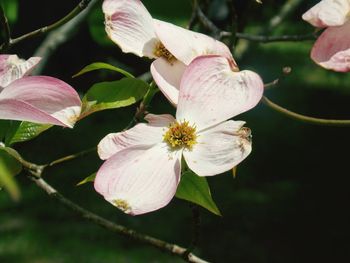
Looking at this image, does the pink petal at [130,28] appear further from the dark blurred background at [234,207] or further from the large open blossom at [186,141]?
the dark blurred background at [234,207]

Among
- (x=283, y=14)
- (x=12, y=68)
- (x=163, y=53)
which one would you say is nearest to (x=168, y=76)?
(x=163, y=53)

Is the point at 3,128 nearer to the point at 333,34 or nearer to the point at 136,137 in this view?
the point at 136,137

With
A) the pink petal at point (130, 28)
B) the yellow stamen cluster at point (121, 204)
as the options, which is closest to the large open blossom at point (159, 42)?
the pink petal at point (130, 28)

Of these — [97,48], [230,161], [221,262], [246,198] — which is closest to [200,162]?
[230,161]

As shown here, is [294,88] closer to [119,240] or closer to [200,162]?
[119,240]

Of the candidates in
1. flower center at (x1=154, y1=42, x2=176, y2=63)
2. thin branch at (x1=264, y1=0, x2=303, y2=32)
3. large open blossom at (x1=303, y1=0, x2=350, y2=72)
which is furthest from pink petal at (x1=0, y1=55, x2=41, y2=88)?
thin branch at (x1=264, y1=0, x2=303, y2=32)

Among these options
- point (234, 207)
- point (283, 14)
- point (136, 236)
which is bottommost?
point (234, 207)
